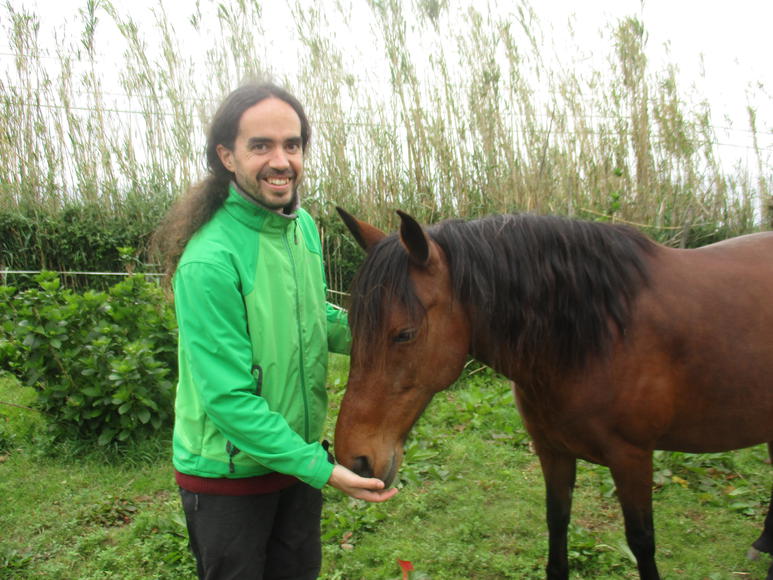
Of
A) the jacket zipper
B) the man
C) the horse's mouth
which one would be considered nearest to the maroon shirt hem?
the man

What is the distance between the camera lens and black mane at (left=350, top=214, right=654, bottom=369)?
1.75 m

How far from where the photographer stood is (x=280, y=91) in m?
1.74

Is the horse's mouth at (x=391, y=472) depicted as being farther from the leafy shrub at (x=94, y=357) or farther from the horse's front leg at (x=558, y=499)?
the leafy shrub at (x=94, y=357)

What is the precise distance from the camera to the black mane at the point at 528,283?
5.74 ft

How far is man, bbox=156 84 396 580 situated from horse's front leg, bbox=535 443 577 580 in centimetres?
100

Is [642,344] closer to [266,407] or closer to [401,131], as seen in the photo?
[266,407]

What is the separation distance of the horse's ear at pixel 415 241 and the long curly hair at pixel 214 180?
19.7 inches

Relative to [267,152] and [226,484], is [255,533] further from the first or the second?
[267,152]

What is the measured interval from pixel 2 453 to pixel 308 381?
3572 mm

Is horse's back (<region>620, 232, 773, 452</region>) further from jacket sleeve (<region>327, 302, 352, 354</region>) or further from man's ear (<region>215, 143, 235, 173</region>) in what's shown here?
man's ear (<region>215, 143, 235, 173</region>)

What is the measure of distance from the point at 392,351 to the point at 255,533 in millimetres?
683

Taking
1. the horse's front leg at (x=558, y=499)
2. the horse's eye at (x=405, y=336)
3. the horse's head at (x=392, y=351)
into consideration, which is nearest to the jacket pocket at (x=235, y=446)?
the horse's head at (x=392, y=351)

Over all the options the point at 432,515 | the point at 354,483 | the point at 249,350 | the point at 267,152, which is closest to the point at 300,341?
the point at 249,350

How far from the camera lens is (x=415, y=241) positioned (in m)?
1.71
